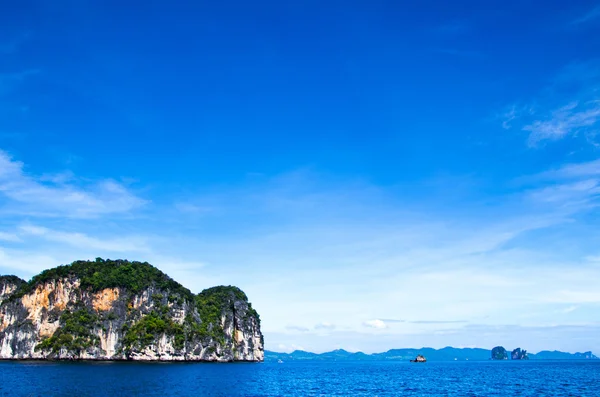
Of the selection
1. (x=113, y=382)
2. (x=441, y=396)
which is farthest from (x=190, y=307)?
(x=441, y=396)

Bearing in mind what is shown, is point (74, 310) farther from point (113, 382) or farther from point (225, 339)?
point (113, 382)

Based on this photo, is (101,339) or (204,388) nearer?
(204,388)

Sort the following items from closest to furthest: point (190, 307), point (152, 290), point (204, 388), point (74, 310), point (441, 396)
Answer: point (441, 396)
point (204, 388)
point (74, 310)
point (152, 290)
point (190, 307)

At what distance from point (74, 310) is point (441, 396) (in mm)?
103089

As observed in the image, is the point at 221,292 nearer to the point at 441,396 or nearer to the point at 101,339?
the point at 101,339

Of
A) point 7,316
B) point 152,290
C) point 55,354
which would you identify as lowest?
point 55,354

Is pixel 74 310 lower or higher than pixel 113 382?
higher

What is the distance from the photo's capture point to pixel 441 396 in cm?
5638

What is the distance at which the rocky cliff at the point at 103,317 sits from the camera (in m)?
119

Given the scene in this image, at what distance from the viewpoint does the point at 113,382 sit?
205ft

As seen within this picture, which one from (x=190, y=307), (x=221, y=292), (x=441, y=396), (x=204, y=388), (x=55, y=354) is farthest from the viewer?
(x=221, y=292)

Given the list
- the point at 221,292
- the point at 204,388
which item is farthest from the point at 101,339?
the point at 204,388

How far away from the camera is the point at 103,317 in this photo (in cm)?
12456

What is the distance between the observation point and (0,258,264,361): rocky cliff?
119 metres
